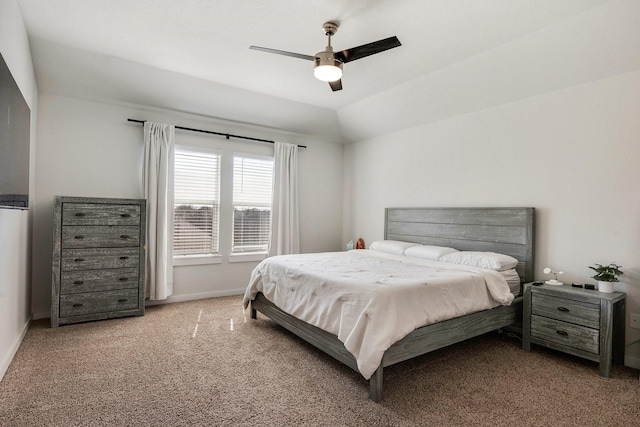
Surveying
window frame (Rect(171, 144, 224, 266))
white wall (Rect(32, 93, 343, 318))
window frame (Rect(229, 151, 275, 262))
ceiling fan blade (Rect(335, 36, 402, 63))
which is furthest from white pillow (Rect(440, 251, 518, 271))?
window frame (Rect(171, 144, 224, 266))

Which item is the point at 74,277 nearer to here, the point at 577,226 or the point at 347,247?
the point at 347,247

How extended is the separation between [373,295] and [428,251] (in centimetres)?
192

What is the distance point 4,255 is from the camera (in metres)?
2.43

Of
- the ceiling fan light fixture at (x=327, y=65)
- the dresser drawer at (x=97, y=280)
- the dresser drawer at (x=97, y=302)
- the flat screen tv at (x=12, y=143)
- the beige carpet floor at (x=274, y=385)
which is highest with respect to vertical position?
the ceiling fan light fixture at (x=327, y=65)

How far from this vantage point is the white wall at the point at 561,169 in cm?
286

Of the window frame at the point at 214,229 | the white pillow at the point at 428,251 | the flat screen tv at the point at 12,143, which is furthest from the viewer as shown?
the window frame at the point at 214,229

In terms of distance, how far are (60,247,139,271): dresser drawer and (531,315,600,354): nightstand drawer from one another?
167 inches

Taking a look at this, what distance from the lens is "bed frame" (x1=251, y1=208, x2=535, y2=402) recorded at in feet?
7.88

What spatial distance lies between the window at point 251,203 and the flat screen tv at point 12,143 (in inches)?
105

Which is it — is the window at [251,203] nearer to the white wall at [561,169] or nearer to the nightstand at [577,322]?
the white wall at [561,169]

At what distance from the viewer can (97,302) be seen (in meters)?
3.63

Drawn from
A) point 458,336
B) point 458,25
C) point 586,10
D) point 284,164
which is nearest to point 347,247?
point 284,164

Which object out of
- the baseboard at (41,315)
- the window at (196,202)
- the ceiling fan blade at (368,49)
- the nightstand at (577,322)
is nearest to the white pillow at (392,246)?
the nightstand at (577,322)

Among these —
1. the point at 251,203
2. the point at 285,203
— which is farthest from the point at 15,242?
the point at 285,203
